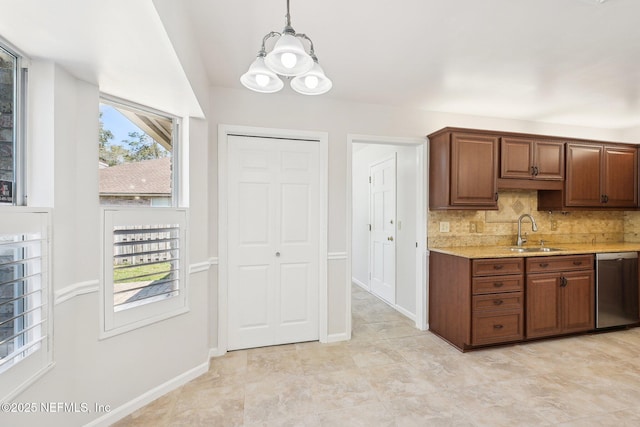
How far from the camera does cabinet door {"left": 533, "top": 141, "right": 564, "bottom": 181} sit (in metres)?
3.19

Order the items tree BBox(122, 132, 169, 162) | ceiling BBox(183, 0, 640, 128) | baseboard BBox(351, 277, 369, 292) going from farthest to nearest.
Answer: baseboard BBox(351, 277, 369, 292)
tree BBox(122, 132, 169, 162)
ceiling BBox(183, 0, 640, 128)

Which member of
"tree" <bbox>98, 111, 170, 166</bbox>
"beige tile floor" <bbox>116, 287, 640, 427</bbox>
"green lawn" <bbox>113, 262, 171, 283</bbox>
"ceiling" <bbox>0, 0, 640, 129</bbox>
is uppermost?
"ceiling" <bbox>0, 0, 640, 129</bbox>

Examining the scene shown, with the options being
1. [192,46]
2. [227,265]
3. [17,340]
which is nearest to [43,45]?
[192,46]

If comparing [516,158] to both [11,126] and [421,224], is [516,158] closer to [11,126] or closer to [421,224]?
[421,224]

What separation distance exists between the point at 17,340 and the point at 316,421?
1.63 m

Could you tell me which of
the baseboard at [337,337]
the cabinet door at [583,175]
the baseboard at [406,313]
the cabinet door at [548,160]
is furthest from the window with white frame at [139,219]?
the cabinet door at [583,175]

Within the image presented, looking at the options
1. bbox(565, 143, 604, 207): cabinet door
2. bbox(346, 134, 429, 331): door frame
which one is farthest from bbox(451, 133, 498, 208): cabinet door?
bbox(565, 143, 604, 207): cabinet door

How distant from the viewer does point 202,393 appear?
2.11 metres

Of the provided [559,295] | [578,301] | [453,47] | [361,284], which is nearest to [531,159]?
[559,295]

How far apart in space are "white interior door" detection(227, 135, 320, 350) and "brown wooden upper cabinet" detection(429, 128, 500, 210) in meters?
1.33

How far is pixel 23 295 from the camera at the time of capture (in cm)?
126

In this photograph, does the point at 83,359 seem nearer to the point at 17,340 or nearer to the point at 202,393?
the point at 17,340

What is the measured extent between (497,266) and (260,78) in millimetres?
2647

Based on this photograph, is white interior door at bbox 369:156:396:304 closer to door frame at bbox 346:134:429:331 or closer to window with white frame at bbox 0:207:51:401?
door frame at bbox 346:134:429:331
